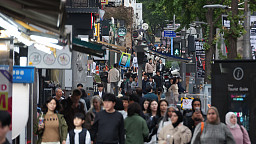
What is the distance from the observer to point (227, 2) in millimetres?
36469

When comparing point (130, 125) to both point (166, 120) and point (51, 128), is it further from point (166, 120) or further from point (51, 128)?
point (51, 128)

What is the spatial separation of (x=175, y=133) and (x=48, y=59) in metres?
5.71

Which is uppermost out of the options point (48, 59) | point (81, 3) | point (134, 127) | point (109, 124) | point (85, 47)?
point (81, 3)

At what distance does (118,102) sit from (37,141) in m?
2.04

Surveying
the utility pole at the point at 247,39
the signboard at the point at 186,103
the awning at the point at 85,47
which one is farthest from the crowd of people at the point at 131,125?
the utility pole at the point at 247,39

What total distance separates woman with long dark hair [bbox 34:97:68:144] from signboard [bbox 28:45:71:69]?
3.14m

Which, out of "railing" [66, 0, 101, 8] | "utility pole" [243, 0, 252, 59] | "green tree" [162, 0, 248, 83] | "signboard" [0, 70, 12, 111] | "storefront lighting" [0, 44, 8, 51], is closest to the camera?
"signboard" [0, 70, 12, 111]

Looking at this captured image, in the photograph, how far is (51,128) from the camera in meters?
14.1

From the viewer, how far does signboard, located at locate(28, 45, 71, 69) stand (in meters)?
17.1

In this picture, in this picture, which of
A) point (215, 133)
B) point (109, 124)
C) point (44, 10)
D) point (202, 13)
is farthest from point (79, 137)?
point (202, 13)

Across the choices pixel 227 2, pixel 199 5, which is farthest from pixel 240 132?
pixel 199 5

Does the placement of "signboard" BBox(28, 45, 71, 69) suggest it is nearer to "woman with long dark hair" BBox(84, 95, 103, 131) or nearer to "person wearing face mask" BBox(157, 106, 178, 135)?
"woman with long dark hair" BBox(84, 95, 103, 131)

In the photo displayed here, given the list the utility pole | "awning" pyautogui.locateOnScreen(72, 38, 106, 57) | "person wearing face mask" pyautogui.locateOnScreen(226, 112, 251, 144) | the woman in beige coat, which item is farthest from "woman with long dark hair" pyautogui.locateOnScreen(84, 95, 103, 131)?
the utility pole

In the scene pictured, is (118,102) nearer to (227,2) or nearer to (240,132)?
(240,132)
